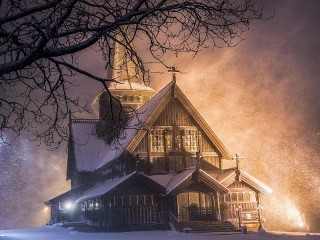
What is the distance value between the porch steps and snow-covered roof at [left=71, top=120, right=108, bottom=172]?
13.8 metres

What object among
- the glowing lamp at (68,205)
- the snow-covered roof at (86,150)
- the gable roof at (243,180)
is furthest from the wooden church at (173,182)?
the glowing lamp at (68,205)

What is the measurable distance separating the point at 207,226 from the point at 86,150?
54.2 ft

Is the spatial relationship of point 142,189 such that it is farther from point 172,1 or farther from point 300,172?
point 300,172

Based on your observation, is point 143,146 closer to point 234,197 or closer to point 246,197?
point 234,197

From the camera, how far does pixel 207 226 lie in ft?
79.6

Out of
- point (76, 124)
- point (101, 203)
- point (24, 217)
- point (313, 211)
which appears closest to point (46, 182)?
point (24, 217)

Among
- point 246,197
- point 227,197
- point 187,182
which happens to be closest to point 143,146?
point 187,182

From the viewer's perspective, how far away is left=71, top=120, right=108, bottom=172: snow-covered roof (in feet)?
116

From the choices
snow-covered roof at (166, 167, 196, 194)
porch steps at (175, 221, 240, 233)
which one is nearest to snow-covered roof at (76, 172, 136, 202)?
snow-covered roof at (166, 167, 196, 194)

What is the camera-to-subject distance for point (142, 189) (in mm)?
25281

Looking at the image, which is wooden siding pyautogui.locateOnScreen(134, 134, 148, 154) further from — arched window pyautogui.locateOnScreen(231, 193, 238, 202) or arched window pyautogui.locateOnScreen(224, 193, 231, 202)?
arched window pyautogui.locateOnScreen(231, 193, 238, 202)

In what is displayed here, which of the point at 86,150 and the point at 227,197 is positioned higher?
the point at 86,150

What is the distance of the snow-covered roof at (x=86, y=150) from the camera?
35338 mm

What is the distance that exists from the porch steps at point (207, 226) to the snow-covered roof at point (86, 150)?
13.8m
